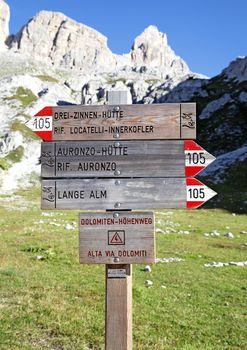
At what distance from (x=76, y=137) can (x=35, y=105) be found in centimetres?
15729

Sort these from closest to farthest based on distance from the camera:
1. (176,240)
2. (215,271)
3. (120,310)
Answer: (120,310)
(215,271)
(176,240)

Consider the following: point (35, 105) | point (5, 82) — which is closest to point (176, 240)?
point (35, 105)

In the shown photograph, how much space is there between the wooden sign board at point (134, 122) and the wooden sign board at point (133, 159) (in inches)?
5.2

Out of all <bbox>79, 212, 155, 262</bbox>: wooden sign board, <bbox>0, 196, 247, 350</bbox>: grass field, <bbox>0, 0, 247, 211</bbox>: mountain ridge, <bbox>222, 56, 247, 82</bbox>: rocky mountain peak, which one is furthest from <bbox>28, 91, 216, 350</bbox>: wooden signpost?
<bbox>222, 56, 247, 82</bbox>: rocky mountain peak

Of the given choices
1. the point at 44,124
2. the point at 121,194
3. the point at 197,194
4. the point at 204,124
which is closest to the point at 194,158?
the point at 197,194

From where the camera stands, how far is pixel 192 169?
7066 mm

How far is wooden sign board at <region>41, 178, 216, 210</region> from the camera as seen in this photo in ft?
23.0

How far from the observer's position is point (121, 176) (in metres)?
Result: 7.07

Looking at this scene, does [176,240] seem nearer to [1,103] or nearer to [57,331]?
[57,331]

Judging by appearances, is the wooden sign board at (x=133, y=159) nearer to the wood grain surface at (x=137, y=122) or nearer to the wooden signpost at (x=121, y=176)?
the wooden signpost at (x=121, y=176)

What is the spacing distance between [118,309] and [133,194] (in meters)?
2.01

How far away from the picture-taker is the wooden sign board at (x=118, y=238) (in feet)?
22.7

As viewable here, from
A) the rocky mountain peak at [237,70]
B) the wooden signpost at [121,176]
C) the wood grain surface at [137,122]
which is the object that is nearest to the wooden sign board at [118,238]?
the wooden signpost at [121,176]

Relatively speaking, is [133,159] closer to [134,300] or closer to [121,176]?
[121,176]
